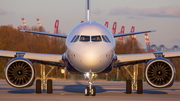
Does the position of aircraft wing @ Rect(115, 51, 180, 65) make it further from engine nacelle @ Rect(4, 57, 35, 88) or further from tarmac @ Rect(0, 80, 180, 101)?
engine nacelle @ Rect(4, 57, 35, 88)

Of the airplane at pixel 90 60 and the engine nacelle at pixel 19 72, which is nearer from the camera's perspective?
the airplane at pixel 90 60

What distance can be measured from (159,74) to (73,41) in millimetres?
5416

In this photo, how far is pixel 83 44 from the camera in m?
16.2

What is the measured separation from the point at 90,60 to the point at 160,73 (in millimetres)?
5039

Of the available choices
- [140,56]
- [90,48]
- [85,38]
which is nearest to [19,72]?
[85,38]

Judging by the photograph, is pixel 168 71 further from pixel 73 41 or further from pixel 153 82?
pixel 73 41

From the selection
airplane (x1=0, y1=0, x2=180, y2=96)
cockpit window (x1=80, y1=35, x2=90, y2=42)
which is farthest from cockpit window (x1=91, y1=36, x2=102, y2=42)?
cockpit window (x1=80, y1=35, x2=90, y2=42)

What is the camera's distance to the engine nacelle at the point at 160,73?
18516 millimetres

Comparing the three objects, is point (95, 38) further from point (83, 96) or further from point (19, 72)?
point (19, 72)

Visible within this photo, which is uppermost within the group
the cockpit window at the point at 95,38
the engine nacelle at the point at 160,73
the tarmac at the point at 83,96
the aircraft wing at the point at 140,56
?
the cockpit window at the point at 95,38

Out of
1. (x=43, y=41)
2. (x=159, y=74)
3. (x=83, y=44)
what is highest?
(x=43, y=41)

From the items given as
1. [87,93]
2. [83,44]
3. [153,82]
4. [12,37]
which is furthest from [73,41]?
[12,37]

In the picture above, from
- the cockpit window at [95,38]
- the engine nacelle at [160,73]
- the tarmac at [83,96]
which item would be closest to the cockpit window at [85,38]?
the cockpit window at [95,38]

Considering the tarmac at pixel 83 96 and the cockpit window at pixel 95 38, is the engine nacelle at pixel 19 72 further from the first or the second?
the cockpit window at pixel 95 38
